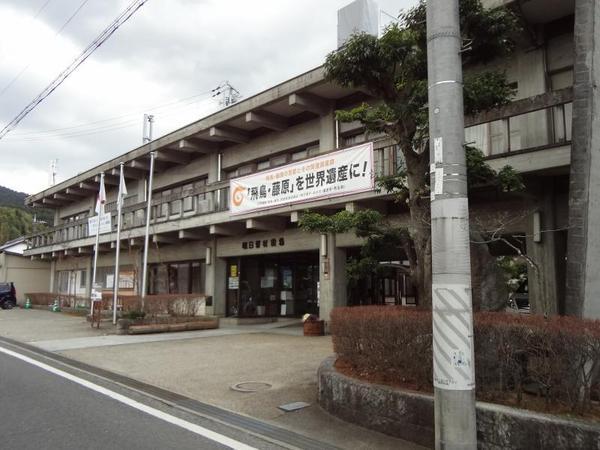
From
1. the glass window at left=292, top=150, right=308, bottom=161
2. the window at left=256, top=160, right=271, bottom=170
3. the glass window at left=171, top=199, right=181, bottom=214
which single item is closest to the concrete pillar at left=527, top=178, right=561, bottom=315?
the glass window at left=292, top=150, right=308, bottom=161

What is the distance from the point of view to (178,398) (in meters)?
7.58

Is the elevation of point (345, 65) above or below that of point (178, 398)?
above

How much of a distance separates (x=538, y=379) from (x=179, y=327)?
14.1 metres

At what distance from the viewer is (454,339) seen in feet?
15.0

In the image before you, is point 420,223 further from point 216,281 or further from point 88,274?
point 88,274

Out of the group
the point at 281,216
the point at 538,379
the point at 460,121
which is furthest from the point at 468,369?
the point at 281,216

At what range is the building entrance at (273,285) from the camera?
20.5m

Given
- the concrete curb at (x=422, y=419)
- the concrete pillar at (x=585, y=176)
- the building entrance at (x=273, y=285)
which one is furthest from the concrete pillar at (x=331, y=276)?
the concrete pillar at (x=585, y=176)

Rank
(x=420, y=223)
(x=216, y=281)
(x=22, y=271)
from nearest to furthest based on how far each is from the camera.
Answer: (x=420, y=223) → (x=216, y=281) → (x=22, y=271)

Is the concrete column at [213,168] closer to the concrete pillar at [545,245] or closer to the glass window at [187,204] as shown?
the glass window at [187,204]

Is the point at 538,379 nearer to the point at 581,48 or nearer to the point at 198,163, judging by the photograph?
the point at 581,48

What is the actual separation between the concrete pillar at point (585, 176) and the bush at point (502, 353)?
0.69 meters

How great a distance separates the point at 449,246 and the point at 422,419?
1.89 m

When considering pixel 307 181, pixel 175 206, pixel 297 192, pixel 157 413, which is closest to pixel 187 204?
pixel 175 206
